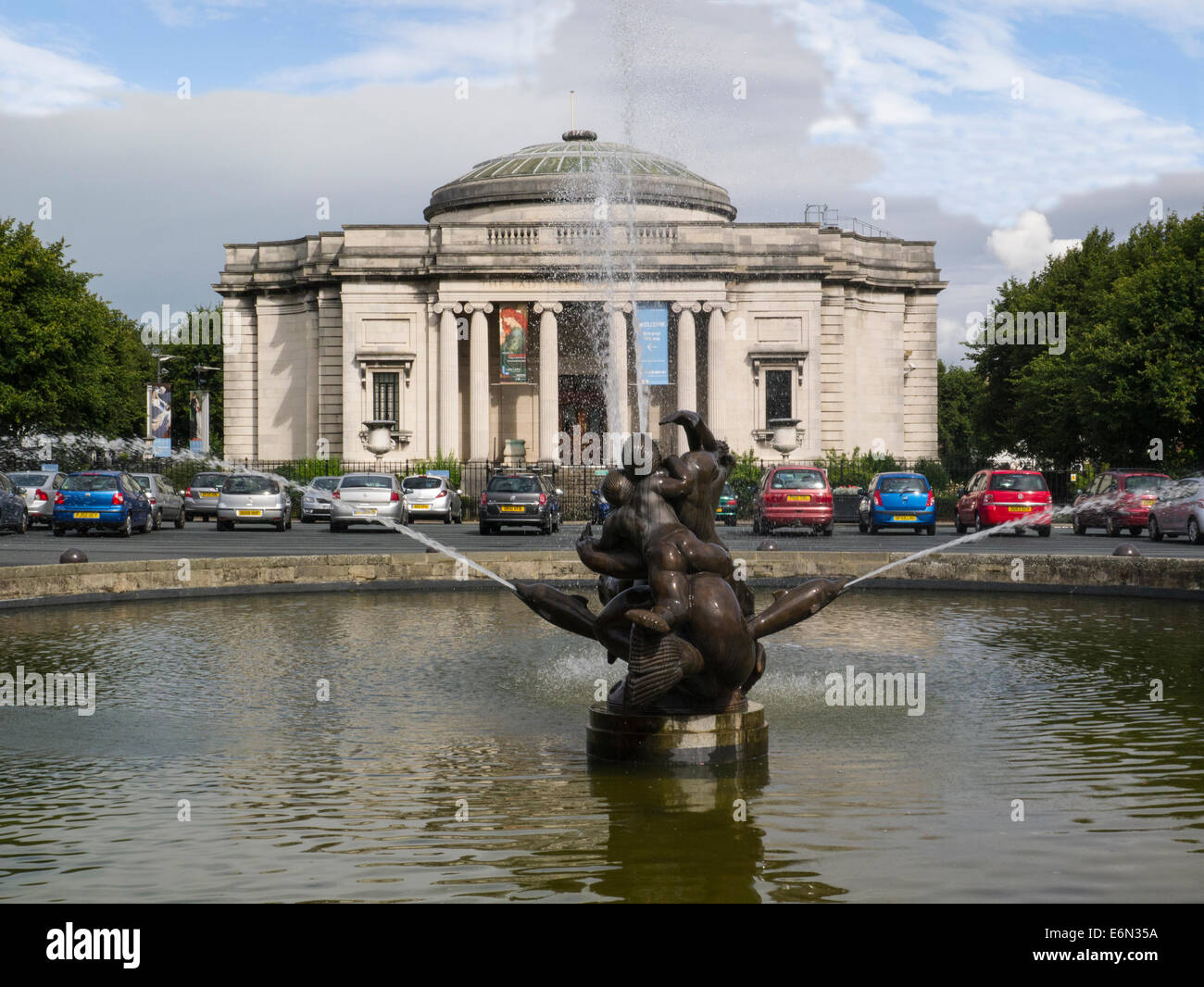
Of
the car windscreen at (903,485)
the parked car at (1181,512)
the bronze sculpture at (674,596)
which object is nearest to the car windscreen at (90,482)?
the car windscreen at (903,485)

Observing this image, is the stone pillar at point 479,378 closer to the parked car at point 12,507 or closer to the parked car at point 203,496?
the parked car at point 203,496

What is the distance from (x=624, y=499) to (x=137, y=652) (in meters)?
6.78

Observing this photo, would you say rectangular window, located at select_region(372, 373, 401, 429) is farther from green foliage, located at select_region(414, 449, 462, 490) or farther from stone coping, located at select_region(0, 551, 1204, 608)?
stone coping, located at select_region(0, 551, 1204, 608)

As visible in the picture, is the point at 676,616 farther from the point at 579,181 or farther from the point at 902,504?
the point at 579,181

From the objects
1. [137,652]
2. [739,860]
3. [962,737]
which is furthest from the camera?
[137,652]

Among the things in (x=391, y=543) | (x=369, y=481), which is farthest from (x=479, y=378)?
(x=391, y=543)

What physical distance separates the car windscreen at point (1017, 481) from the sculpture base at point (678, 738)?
100 feet

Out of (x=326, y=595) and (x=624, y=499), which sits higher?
(x=624, y=499)

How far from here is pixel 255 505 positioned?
38062mm

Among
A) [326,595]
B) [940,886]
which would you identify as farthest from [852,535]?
[940,886]

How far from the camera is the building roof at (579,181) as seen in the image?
63.3 m

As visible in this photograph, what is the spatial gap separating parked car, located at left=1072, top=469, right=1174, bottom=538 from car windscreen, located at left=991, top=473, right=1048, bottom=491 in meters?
2.02

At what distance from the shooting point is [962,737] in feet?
29.1
